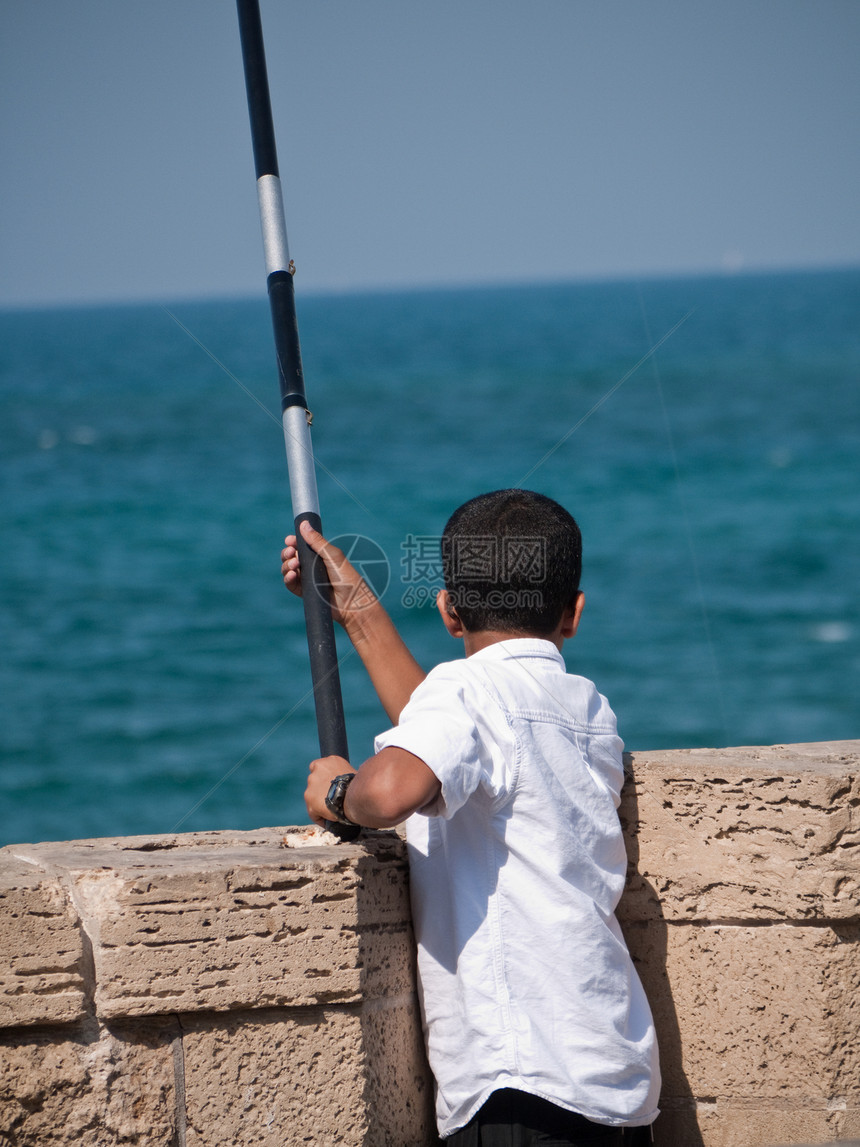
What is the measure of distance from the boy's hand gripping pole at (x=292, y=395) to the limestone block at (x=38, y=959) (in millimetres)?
455

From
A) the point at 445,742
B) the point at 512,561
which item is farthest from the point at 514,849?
the point at 512,561

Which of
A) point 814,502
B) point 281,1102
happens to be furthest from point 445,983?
point 814,502

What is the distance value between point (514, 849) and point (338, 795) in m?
0.29

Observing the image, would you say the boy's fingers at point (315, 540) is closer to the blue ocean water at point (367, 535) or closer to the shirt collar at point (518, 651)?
the shirt collar at point (518, 651)

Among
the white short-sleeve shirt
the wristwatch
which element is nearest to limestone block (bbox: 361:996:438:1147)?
the white short-sleeve shirt

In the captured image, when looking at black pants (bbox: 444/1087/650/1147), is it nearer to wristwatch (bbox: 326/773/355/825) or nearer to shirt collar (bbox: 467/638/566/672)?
wristwatch (bbox: 326/773/355/825)

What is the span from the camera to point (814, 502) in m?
38.3

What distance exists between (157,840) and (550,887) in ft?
2.51

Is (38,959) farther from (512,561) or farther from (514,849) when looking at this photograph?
(512,561)

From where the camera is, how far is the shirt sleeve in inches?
66.1

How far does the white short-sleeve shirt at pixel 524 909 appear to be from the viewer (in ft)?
5.78

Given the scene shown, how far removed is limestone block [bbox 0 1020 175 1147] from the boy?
44cm

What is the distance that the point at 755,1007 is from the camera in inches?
86.7

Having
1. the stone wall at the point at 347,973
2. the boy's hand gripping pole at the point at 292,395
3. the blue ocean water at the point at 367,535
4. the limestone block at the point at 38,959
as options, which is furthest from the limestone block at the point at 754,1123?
the blue ocean water at the point at 367,535
